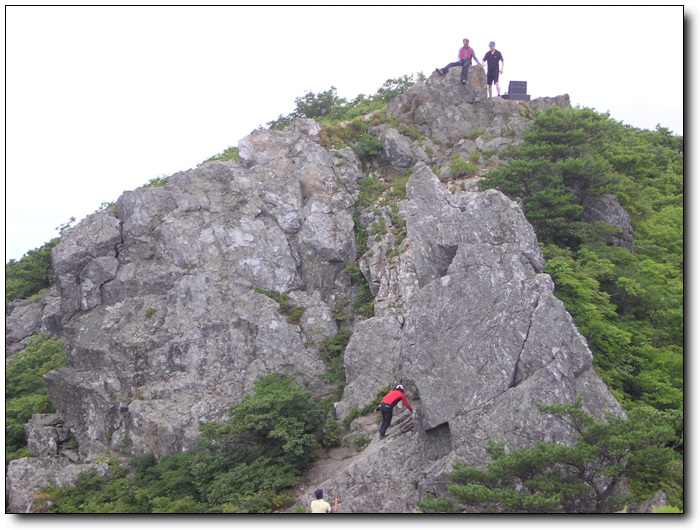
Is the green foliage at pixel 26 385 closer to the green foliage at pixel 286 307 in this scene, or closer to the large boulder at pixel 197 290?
the large boulder at pixel 197 290

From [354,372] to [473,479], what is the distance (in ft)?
24.2

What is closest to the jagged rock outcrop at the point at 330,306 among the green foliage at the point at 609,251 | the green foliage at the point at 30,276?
the green foliage at the point at 30,276

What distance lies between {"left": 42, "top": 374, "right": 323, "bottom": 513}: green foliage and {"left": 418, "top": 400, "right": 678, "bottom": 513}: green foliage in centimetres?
571

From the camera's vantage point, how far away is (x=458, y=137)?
Result: 25.8 m

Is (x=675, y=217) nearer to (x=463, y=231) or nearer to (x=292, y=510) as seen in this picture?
(x=463, y=231)

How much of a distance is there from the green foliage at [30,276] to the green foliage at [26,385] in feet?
17.3

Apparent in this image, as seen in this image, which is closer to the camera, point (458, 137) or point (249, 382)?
point (249, 382)

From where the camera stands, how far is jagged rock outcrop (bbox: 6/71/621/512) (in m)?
12.7

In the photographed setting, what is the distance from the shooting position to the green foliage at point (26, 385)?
1902cm

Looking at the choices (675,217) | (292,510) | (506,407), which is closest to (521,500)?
(506,407)

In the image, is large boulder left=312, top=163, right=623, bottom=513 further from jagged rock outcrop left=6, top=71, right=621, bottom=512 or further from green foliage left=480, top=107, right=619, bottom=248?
green foliage left=480, top=107, right=619, bottom=248

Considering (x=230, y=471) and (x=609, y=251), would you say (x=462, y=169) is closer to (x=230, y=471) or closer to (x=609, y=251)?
(x=609, y=251)

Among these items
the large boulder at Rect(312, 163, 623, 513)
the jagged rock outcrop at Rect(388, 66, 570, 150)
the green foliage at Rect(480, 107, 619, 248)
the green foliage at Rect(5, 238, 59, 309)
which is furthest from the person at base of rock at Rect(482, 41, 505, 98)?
the green foliage at Rect(5, 238, 59, 309)

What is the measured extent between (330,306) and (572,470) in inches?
484
